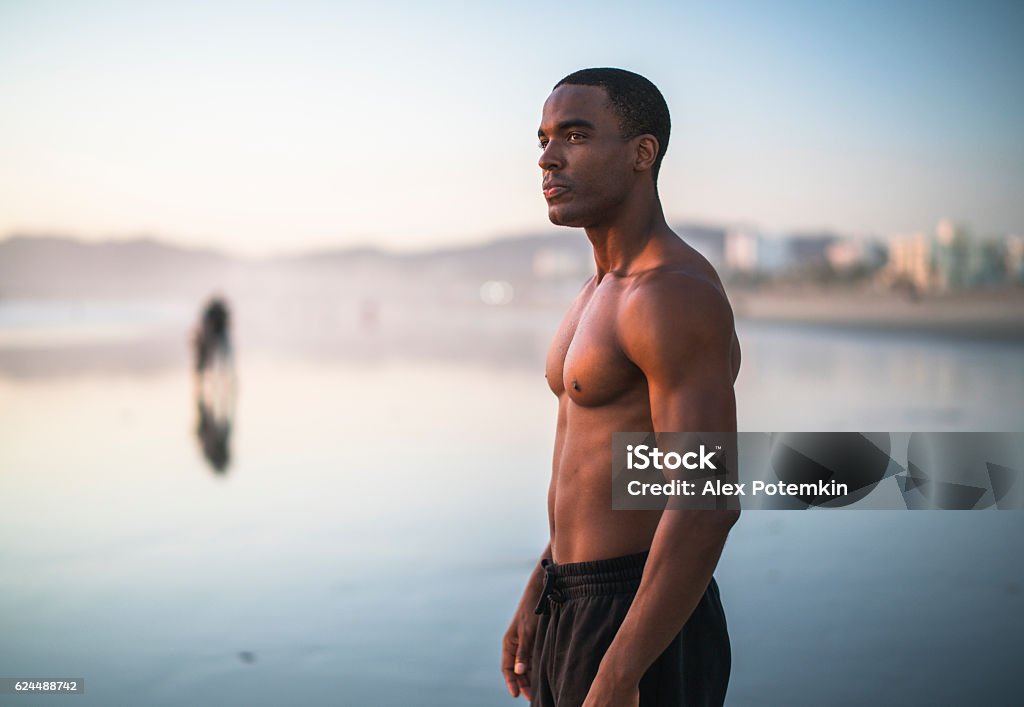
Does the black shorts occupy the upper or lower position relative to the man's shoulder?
lower

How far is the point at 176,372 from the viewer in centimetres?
1928

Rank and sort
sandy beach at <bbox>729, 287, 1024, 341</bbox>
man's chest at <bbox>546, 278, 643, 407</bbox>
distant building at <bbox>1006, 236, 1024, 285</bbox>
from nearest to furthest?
man's chest at <bbox>546, 278, 643, 407</bbox> → sandy beach at <bbox>729, 287, 1024, 341</bbox> → distant building at <bbox>1006, 236, 1024, 285</bbox>

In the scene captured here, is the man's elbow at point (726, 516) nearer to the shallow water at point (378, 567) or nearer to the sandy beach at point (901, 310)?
the shallow water at point (378, 567)

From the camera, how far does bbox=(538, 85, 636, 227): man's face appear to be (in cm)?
200

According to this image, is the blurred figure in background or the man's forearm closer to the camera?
the man's forearm

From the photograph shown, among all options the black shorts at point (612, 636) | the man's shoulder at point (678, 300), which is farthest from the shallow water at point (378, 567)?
the man's shoulder at point (678, 300)

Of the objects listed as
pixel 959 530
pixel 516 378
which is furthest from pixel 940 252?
pixel 959 530

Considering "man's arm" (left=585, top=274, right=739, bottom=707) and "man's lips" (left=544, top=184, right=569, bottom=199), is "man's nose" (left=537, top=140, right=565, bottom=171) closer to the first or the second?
"man's lips" (left=544, top=184, right=569, bottom=199)

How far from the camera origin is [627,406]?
199 centimetres

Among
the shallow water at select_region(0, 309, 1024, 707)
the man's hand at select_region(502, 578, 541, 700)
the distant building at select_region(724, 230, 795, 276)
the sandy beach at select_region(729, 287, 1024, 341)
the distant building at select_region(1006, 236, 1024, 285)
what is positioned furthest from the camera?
the distant building at select_region(724, 230, 795, 276)

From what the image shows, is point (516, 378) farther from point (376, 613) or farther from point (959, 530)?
point (376, 613)

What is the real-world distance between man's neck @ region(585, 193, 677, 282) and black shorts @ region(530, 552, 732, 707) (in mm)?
585

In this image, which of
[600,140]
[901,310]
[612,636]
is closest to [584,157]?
[600,140]

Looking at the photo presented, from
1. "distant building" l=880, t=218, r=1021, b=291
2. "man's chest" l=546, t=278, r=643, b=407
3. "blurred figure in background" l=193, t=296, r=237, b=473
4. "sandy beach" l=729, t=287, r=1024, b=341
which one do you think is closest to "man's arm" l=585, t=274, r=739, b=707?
"man's chest" l=546, t=278, r=643, b=407
